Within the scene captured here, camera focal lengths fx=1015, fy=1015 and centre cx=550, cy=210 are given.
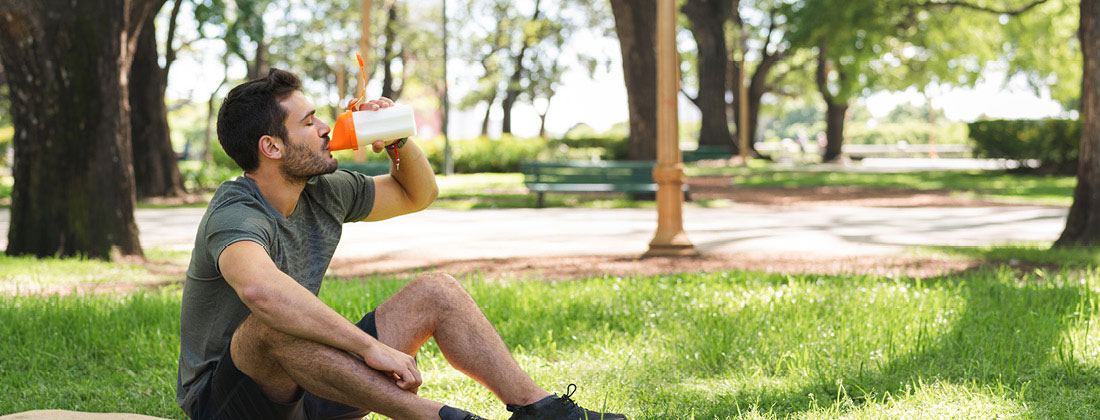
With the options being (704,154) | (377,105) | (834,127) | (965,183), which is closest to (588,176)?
(965,183)

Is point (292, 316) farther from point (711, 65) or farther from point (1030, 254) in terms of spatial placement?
point (711, 65)

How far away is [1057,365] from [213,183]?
17.1 m

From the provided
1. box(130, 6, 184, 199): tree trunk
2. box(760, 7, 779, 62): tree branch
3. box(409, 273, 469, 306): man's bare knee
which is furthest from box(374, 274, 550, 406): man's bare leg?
box(760, 7, 779, 62): tree branch

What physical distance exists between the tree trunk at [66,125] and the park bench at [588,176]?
7186 mm

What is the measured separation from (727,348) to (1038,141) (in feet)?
64.9

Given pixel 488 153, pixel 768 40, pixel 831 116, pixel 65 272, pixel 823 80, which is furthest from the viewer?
pixel 768 40

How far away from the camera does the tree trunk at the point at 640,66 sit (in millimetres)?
15891

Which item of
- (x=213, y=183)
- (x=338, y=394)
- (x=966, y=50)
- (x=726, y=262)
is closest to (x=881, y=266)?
(x=726, y=262)

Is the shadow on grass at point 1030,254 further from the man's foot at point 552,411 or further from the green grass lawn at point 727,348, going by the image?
the man's foot at point 552,411

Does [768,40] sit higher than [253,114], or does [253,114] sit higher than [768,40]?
[768,40]

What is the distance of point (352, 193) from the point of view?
3.45m

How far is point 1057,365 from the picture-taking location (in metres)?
4.29

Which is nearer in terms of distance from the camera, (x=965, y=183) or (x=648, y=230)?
(x=648, y=230)

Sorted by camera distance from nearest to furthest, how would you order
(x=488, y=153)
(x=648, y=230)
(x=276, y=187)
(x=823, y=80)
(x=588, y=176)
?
(x=276, y=187), (x=648, y=230), (x=588, y=176), (x=488, y=153), (x=823, y=80)
